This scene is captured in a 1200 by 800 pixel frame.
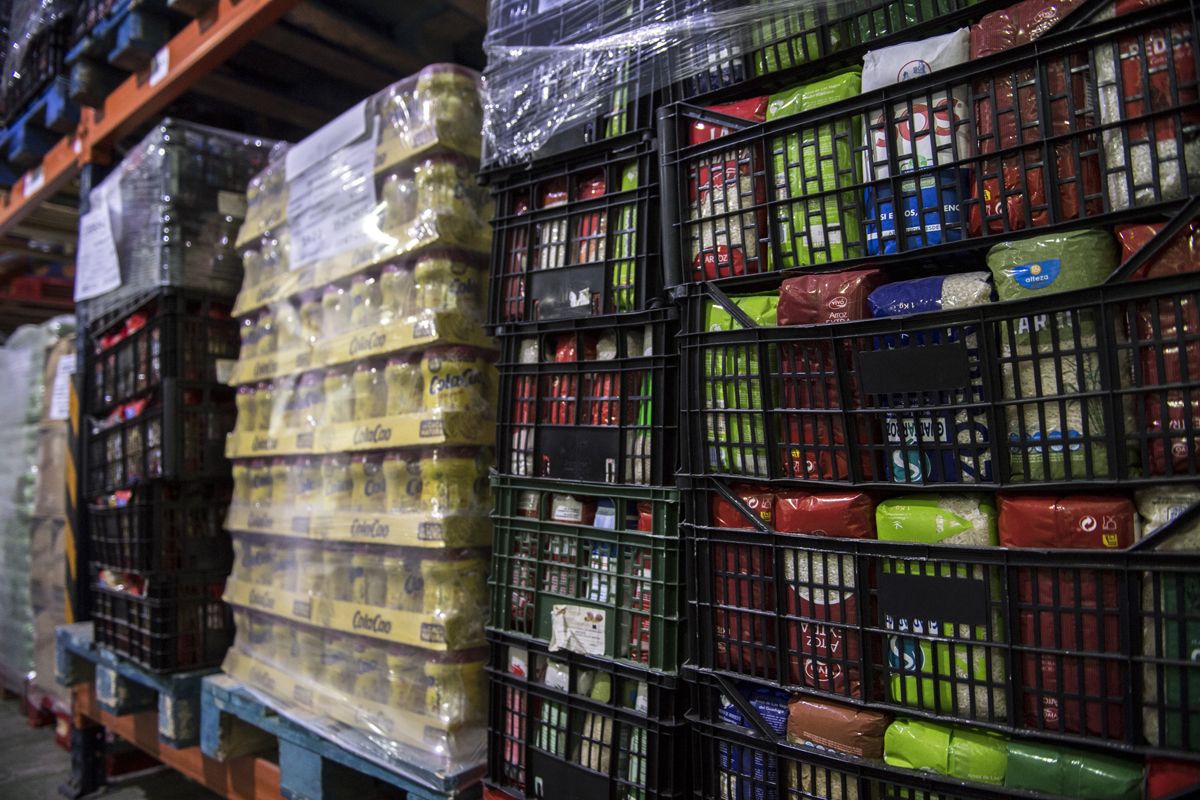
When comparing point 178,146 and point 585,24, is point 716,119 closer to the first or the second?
point 585,24

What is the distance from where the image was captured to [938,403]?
4.39ft

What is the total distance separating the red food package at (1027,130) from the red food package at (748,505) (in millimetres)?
633

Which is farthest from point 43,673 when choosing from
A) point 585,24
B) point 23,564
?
point 585,24

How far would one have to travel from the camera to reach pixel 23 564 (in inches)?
207

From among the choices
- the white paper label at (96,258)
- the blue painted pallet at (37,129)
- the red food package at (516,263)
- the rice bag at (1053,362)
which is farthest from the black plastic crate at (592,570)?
the blue painted pallet at (37,129)

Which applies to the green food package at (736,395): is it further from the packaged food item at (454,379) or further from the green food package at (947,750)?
the packaged food item at (454,379)

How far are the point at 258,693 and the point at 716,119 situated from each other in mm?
2677

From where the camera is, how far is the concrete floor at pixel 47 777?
4.01 meters

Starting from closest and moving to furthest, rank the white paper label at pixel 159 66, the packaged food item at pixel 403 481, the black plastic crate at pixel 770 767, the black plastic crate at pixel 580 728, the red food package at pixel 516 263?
the black plastic crate at pixel 770 767 < the black plastic crate at pixel 580 728 < the red food package at pixel 516 263 < the packaged food item at pixel 403 481 < the white paper label at pixel 159 66

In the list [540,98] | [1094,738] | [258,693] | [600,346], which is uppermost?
[540,98]

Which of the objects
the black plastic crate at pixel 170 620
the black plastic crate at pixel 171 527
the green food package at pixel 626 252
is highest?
the green food package at pixel 626 252

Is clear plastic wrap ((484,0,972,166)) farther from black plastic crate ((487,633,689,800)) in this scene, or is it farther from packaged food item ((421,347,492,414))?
black plastic crate ((487,633,689,800))

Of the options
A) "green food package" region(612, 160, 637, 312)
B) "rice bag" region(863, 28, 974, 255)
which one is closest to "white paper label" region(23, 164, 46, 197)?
"green food package" region(612, 160, 637, 312)

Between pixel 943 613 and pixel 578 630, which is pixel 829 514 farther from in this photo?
pixel 578 630
